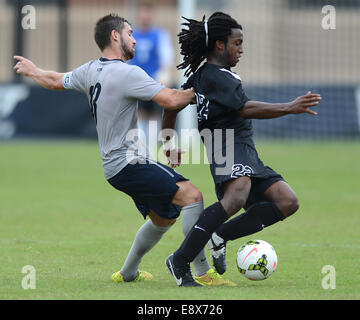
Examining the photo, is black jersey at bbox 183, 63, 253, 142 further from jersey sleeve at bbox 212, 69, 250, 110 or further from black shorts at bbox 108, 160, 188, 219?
black shorts at bbox 108, 160, 188, 219

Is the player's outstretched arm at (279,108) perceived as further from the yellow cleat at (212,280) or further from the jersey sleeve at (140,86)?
the yellow cleat at (212,280)

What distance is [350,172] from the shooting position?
14711mm

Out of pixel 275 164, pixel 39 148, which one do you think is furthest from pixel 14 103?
pixel 275 164

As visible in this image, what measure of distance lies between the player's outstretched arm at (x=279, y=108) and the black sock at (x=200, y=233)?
753mm

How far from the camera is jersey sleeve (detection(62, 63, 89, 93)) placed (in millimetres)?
6715

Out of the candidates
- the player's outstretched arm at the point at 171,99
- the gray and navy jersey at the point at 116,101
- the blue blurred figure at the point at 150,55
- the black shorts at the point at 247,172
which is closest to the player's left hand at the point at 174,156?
the black shorts at the point at 247,172

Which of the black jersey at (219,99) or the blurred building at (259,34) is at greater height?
the blurred building at (259,34)

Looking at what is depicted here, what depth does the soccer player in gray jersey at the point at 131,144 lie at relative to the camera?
20.8ft

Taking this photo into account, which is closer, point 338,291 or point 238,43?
point 338,291

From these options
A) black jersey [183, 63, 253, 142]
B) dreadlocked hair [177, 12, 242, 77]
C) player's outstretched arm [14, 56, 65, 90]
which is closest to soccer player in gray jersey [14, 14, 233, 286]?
black jersey [183, 63, 253, 142]

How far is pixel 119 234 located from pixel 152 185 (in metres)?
2.89
